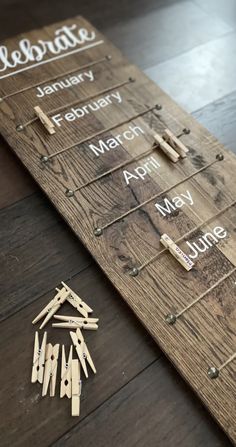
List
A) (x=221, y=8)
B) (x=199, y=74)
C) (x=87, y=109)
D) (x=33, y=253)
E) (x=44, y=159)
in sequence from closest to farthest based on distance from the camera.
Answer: (x=33, y=253), (x=44, y=159), (x=87, y=109), (x=199, y=74), (x=221, y=8)


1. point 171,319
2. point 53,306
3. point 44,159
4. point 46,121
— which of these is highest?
point 46,121

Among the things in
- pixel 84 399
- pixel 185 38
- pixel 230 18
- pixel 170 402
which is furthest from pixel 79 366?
pixel 230 18

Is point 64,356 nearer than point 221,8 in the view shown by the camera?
Yes

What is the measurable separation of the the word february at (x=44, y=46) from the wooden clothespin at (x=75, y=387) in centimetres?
118

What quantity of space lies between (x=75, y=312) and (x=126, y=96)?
2.88ft

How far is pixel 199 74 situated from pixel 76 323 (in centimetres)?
121

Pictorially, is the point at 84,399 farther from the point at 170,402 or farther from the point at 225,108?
the point at 225,108

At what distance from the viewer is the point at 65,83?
1622 mm

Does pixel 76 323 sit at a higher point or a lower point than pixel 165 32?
lower

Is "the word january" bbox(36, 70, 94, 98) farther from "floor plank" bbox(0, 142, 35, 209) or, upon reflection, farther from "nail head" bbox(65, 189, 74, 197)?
"nail head" bbox(65, 189, 74, 197)

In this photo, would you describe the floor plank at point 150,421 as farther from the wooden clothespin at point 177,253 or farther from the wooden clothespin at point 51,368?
the wooden clothespin at point 177,253

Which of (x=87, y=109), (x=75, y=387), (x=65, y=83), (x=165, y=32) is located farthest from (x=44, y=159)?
(x=165, y=32)

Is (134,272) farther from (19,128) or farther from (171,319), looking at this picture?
(19,128)

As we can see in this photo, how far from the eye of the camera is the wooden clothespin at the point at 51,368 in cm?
104
